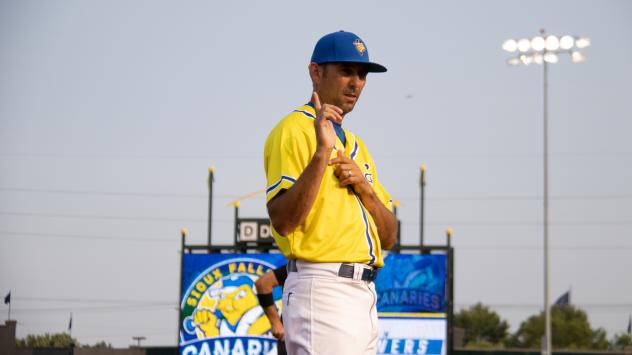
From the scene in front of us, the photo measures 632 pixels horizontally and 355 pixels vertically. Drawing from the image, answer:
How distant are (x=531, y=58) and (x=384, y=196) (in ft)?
103

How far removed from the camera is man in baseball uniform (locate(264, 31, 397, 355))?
4520 mm

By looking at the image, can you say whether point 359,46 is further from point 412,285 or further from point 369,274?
point 412,285

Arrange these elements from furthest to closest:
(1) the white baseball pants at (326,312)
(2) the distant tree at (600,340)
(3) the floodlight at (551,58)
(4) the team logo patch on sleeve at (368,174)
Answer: (2) the distant tree at (600,340) < (3) the floodlight at (551,58) < (4) the team logo patch on sleeve at (368,174) < (1) the white baseball pants at (326,312)

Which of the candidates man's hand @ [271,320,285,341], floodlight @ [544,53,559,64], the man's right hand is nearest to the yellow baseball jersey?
the man's right hand

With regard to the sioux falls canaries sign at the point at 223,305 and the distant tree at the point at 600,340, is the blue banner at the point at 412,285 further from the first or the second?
the distant tree at the point at 600,340

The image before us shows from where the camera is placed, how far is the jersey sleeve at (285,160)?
4.63 meters

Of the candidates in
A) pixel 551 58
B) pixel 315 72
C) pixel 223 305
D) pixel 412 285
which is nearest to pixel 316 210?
pixel 315 72

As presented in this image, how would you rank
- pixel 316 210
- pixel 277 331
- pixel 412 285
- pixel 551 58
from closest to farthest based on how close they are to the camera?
pixel 316 210 → pixel 277 331 → pixel 412 285 → pixel 551 58

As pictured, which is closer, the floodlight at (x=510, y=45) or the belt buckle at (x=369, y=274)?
the belt buckle at (x=369, y=274)

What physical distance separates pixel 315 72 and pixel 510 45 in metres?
32.5

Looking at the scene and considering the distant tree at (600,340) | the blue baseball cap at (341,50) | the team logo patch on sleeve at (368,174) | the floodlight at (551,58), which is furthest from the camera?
the distant tree at (600,340)

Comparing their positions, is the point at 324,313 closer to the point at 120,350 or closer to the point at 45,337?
the point at 120,350

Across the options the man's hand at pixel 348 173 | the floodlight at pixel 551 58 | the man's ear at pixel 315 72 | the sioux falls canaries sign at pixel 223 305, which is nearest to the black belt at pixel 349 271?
the man's hand at pixel 348 173

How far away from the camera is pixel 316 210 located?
464 centimetres
